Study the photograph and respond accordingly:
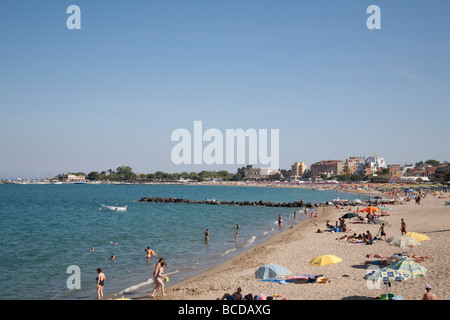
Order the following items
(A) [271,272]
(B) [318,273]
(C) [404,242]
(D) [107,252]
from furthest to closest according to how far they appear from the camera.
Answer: (D) [107,252], (C) [404,242], (B) [318,273], (A) [271,272]

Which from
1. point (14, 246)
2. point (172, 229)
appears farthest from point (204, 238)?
point (14, 246)

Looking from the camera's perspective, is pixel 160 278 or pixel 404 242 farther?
pixel 404 242

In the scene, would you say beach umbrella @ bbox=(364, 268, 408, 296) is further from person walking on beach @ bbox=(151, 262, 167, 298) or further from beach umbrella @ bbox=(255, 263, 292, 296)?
person walking on beach @ bbox=(151, 262, 167, 298)

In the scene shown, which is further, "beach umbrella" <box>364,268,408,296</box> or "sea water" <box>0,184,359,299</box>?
"sea water" <box>0,184,359,299</box>

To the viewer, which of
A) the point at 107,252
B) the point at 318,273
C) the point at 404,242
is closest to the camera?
the point at 318,273

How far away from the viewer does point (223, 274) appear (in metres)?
19.9

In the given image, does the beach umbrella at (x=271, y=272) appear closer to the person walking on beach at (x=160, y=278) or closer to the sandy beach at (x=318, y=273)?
the sandy beach at (x=318, y=273)

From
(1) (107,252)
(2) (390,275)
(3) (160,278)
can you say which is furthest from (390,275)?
(1) (107,252)

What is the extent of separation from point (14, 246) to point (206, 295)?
81.0 ft

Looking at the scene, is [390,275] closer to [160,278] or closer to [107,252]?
[160,278]

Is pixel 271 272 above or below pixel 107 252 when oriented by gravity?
above

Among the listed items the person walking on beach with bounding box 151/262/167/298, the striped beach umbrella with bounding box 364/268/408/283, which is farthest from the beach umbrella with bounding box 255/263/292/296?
the person walking on beach with bounding box 151/262/167/298

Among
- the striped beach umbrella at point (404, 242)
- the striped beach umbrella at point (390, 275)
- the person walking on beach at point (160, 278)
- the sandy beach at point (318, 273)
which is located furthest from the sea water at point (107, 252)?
the striped beach umbrella at point (404, 242)
